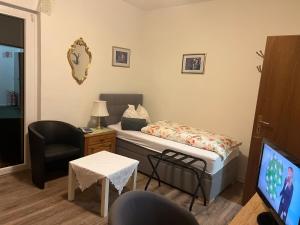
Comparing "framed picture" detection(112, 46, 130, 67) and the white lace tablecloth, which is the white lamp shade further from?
the white lace tablecloth

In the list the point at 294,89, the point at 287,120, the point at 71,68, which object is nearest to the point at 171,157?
the point at 287,120

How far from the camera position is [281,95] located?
2379mm

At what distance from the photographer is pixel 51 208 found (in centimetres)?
239

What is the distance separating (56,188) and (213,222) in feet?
6.14

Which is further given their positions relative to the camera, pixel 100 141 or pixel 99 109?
pixel 99 109

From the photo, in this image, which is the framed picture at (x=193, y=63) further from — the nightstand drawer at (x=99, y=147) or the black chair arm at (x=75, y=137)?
the black chair arm at (x=75, y=137)

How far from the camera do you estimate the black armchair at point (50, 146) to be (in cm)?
266

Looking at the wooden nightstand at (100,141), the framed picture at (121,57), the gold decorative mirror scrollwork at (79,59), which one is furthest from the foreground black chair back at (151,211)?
the framed picture at (121,57)

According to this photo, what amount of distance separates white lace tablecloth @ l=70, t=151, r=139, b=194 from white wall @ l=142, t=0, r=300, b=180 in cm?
176

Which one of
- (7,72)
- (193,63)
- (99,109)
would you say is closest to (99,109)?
(99,109)

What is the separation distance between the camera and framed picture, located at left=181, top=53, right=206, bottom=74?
375 centimetres

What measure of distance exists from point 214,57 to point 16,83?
114 inches

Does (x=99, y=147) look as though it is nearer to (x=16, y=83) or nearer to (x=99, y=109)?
(x=99, y=109)

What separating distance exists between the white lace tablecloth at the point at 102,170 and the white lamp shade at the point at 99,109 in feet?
3.47
